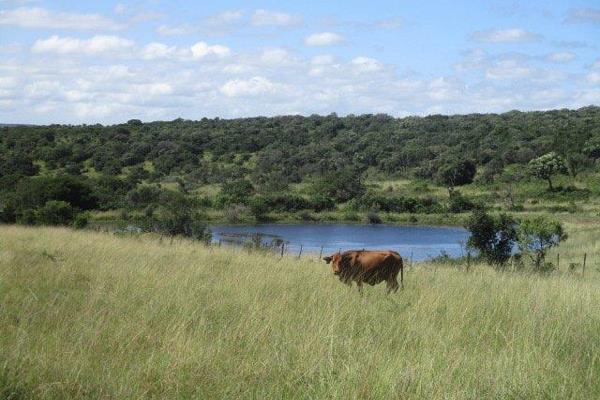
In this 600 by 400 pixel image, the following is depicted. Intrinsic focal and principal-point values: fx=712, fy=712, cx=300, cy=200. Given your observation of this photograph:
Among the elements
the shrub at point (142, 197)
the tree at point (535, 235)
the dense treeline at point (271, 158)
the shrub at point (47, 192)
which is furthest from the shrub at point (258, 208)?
the tree at point (535, 235)

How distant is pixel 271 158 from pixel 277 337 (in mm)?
85716

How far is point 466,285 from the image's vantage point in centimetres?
1023

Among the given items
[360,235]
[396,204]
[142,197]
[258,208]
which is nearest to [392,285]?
[360,235]

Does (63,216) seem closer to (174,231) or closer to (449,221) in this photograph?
(174,231)

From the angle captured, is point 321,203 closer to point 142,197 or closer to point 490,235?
point 142,197

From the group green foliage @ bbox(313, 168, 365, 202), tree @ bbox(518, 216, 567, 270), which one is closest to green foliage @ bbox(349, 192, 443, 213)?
green foliage @ bbox(313, 168, 365, 202)

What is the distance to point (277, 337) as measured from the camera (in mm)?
5910

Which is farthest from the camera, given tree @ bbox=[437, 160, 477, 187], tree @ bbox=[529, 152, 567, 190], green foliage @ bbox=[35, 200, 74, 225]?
tree @ bbox=[437, 160, 477, 187]

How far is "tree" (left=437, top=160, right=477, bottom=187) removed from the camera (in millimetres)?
78544

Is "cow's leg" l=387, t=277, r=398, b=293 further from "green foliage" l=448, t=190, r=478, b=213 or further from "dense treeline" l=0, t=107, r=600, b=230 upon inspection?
"green foliage" l=448, t=190, r=478, b=213

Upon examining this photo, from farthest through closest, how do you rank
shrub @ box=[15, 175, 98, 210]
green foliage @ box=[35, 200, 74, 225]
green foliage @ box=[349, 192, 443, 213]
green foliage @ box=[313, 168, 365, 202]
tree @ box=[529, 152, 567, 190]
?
green foliage @ box=[313, 168, 365, 202] < tree @ box=[529, 152, 567, 190] < green foliage @ box=[349, 192, 443, 213] < shrub @ box=[15, 175, 98, 210] < green foliage @ box=[35, 200, 74, 225]

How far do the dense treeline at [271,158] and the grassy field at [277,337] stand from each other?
1386 inches

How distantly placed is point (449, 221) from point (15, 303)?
2294 inches

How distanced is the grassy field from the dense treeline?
35.2 m
